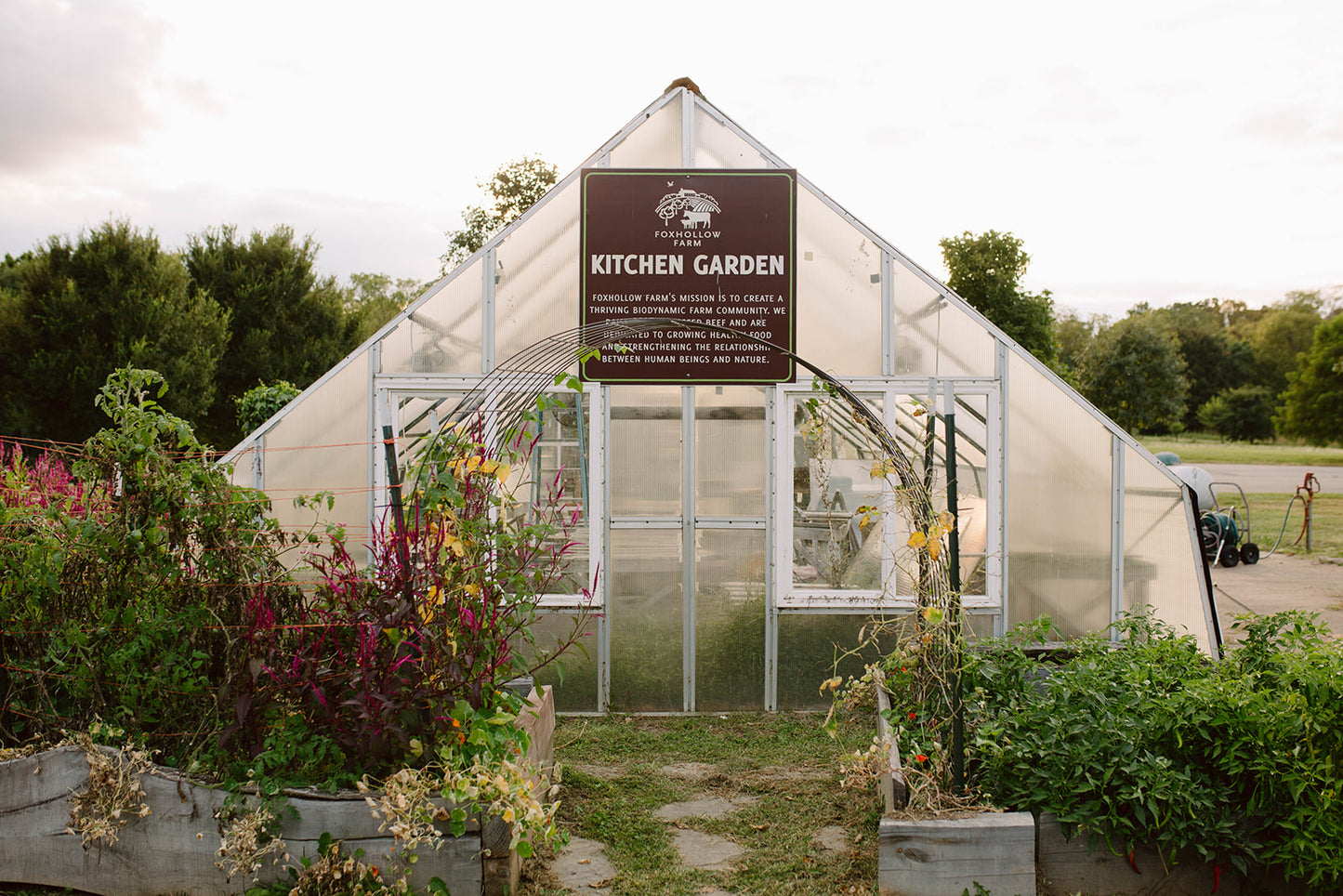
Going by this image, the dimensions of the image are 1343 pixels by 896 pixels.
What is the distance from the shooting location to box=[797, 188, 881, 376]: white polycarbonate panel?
213 inches

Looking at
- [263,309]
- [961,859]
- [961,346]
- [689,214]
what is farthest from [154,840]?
[263,309]

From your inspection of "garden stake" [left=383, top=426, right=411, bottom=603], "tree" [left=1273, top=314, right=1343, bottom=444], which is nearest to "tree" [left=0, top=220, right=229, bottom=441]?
"garden stake" [left=383, top=426, right=411, bottom=603]

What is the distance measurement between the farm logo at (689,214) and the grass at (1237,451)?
26.6 m

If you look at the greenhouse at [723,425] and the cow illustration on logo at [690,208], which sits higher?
the cow illustration on logo at [690,208]

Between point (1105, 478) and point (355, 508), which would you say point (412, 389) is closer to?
point (355, 508)

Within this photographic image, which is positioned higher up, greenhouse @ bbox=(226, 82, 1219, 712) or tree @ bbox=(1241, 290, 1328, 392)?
tree @ bbox=(1241, 290, 1328, 392)

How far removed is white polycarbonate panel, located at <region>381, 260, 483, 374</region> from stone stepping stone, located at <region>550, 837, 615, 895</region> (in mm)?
2967

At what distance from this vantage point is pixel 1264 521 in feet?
53.0

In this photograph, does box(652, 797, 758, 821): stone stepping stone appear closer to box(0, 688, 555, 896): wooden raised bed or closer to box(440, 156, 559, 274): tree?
box(0, 688, 555, 896): wooden raised bed

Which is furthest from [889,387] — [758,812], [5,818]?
[5,818]

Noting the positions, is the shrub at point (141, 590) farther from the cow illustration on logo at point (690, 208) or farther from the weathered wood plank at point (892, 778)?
the cow illustration on logo at point (690, 208)

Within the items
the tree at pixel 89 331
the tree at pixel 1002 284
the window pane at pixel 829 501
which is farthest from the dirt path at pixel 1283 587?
the tree at pixel 89 331

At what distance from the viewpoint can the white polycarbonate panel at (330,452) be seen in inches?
211

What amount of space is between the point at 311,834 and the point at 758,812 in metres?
1.99
